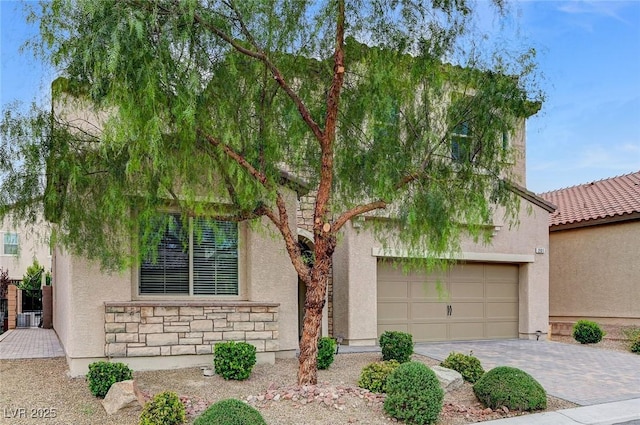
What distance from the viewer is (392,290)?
13609 millimetres

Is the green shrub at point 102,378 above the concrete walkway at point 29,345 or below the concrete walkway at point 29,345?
above

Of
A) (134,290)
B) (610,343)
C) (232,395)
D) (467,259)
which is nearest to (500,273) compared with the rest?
(467,259)

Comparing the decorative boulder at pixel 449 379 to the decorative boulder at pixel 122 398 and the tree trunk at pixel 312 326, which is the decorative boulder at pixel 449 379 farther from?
the decorative boulder at pixel 122 398

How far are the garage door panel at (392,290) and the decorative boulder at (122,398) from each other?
7.59 meters

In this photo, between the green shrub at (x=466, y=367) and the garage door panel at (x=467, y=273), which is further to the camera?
the garage door panel at (x=467, y=273)

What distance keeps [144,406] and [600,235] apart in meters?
15.4

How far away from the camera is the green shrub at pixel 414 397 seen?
652 centimetres

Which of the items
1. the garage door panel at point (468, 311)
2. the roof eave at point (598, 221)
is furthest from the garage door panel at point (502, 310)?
the roof eave at point (598, 221)

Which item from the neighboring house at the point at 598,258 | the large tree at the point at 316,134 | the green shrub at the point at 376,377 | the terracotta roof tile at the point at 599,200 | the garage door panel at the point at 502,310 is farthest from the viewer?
the terracotta roof tile at the point at 599,200

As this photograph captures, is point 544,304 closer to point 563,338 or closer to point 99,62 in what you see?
point 563,338

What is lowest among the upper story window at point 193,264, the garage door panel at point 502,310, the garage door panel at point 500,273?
the garage door panel at point 502,310

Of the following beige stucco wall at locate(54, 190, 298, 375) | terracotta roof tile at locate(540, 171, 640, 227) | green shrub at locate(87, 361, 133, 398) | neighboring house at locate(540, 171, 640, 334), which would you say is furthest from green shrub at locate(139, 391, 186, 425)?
terracotta roof tile at locate(540, 171, 640, 227)

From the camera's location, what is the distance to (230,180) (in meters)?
7.51

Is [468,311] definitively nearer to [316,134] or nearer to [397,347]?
[397,347]
